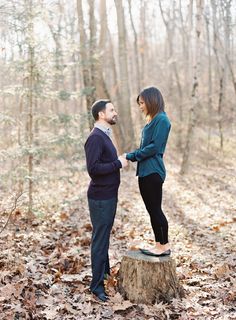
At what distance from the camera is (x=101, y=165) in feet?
17.6

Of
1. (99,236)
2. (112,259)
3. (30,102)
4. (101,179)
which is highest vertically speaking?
(30,102)

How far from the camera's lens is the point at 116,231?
939cm

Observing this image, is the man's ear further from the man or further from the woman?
the woman

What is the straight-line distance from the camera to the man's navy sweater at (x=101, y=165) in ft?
17.6

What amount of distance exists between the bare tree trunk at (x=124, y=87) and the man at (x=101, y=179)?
12063mm

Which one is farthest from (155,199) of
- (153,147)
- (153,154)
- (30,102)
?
(30,102)

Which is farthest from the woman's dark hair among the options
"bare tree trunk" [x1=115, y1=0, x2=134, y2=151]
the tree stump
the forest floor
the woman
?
"bare tree trunk" [x1=115, y1=0, x2=134, y2=151]

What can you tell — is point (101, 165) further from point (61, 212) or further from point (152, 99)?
point (61, 212)

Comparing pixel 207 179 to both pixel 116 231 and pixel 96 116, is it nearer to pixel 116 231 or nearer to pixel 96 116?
pixel 116 231

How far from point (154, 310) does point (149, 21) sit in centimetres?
4623

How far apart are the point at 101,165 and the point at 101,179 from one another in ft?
0.77

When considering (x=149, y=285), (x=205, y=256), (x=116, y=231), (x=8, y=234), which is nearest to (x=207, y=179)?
(x=116, y=231)

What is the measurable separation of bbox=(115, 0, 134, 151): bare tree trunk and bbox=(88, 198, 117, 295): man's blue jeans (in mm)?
12057

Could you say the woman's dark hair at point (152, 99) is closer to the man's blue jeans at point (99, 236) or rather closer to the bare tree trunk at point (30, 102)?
the man's blue jeans at point (99, 236)
